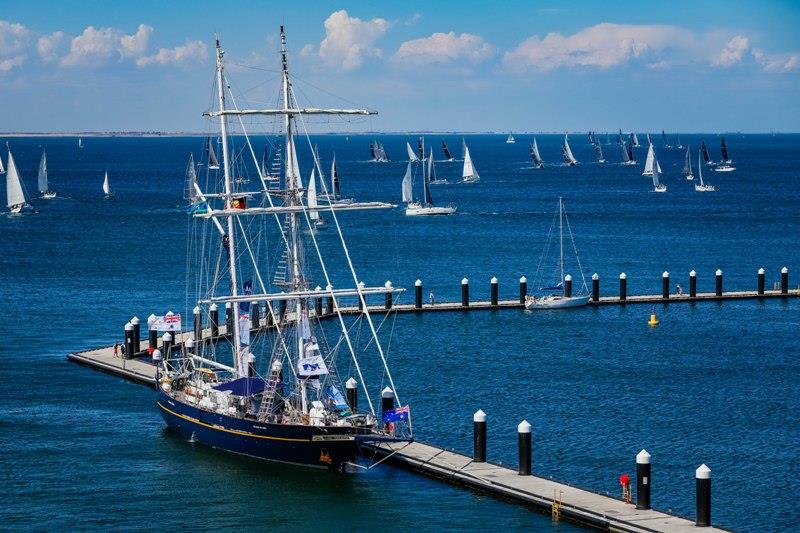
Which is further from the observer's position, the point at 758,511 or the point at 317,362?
the point at 317,362

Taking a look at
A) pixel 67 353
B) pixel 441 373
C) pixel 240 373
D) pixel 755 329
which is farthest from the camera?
pixel 755 329

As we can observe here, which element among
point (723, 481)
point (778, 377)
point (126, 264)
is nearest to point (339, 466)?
point (723, 481)

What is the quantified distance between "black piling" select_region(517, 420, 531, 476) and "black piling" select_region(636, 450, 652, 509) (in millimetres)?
4690

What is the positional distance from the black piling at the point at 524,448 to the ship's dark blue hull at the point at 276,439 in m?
6.19

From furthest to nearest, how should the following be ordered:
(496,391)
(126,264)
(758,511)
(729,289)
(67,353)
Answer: (126,264), (729,289), (67,353), (496,391), (758,511)

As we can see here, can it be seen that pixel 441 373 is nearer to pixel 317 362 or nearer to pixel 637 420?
pixel 637 420

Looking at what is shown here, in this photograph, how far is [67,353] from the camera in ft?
263

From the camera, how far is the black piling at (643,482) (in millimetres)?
47594

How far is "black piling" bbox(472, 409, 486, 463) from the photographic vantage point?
53188 mm

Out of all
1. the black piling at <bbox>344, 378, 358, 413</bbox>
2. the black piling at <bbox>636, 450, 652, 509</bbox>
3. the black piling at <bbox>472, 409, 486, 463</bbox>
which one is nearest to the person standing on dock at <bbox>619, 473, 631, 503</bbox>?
the black piling at <bbox>636, 450, 652, 509</bbox>

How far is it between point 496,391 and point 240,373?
13211 mm

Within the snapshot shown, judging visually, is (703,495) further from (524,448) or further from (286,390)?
(286,390)

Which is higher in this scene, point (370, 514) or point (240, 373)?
point (240, 373)

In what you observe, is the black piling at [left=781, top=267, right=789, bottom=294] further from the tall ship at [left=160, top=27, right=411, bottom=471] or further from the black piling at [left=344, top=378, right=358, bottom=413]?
the black piling at [left=344, top=378, right=358, bottom=413]
